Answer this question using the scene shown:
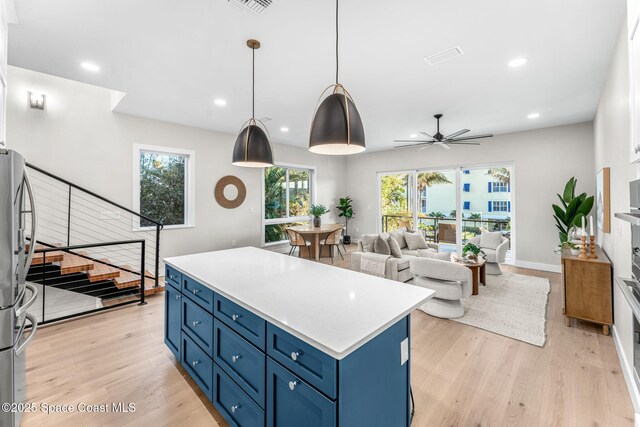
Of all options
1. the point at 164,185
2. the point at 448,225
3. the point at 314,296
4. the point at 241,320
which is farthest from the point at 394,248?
the point at 164,185

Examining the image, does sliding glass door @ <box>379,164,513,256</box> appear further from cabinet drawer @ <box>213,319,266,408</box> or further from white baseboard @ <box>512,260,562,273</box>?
cabinet drawer @ <box>213,319,266,408</box>

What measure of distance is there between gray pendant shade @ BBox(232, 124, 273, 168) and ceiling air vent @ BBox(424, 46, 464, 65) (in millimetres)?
1901

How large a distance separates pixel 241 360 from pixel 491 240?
5.16m

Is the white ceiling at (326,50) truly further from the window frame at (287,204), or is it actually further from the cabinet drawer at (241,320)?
the window frame at (287,204)

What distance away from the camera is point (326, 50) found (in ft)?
8.79

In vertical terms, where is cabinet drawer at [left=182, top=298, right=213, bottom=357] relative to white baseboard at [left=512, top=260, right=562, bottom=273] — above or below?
above

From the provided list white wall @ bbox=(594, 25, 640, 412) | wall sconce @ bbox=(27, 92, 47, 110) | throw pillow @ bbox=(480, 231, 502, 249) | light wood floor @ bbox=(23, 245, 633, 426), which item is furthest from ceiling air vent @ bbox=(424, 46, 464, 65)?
wall sconce @ bbox=(27, 92, 47, 110)

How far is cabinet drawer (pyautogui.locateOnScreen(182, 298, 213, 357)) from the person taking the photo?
5.93 feet

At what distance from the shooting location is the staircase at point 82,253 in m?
3.43

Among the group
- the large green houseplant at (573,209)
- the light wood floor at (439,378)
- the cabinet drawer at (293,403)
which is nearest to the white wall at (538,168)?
the large green houseplant at (573,209)

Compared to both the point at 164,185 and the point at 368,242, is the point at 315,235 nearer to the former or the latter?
the point at 368,242

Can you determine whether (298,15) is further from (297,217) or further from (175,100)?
(297,217)

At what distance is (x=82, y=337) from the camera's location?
279cm

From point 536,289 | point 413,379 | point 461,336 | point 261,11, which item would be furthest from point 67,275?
point 536,289
